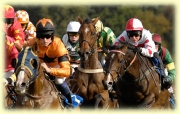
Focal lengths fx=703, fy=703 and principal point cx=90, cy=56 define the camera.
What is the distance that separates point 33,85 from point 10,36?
3.56 metres

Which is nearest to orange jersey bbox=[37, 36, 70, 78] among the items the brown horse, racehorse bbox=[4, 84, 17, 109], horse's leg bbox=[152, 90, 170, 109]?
racehorse bbox=[4, 84, 17, 109]

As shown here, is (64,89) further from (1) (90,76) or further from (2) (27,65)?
(1) (90,76)

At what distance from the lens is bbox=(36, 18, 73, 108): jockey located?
10727 millimetres

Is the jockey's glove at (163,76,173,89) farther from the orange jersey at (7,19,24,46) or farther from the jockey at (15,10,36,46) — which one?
the jockey at (15,10,36,46)

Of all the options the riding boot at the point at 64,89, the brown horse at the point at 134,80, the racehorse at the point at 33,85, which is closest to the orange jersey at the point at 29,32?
→ the brown horse at the point at 134,80

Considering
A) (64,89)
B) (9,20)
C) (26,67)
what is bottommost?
(64,89)

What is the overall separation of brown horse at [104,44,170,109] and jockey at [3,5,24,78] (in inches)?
71.1

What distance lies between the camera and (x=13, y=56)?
510 inches

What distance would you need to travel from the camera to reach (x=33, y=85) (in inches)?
408

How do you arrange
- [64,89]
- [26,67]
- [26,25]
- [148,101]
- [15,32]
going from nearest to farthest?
[26,67] → [64,89] → [15,32] → [148,101] → [26,25]

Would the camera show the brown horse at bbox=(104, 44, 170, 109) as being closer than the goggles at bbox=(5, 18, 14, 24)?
No

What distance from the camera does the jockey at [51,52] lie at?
10727 mm

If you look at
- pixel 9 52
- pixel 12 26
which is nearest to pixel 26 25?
pixel 12 26

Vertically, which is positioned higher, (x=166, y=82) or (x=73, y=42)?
(x=73, y=42)
